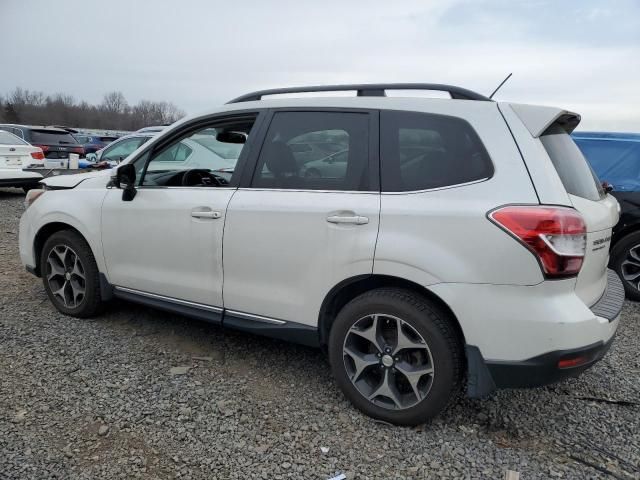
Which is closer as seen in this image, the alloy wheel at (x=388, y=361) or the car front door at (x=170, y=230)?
the alloy wheel at (x=388, y=361)

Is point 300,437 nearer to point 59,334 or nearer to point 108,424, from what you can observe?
point 108,424

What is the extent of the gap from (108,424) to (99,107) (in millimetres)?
95061

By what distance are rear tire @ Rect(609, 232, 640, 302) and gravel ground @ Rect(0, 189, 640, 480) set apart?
1.72 m

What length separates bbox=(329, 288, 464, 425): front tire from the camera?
2480 millimetres

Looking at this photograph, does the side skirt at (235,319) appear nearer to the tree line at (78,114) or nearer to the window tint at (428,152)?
the window tint at (428,152)

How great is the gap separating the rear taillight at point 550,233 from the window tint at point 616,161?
366cm

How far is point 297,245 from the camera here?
279 centimetres

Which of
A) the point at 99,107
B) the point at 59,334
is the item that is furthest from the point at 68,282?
the point at 99,107

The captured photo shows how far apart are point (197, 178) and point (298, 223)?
1383 mm

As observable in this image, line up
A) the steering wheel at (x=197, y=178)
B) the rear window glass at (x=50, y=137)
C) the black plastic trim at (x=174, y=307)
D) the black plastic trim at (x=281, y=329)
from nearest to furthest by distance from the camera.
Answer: the black plastic trim at (x=281, y=329), the black plastic trim at (x=174, y=307), the steering wheel at (x=197, y=178), the rear window glass at (x=50, y=137)

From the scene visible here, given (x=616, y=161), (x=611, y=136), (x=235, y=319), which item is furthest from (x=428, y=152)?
(x=611, y=136)

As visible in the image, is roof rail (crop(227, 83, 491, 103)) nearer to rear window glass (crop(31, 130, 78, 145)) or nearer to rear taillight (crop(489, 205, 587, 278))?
rear taillight (crop(489, 205, 587, 278))

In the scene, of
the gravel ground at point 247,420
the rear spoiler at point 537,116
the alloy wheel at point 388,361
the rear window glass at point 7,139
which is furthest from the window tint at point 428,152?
the rear window glass at point 7,139

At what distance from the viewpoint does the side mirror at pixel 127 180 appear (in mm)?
3479
